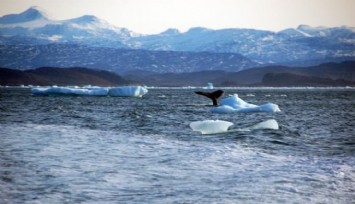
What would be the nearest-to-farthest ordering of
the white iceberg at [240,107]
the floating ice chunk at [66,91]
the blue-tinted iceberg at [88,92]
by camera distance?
the white iceberg at [240,107] < the blue-tinted iceberg at [88,92] < the floating ice chunk at [66,91]

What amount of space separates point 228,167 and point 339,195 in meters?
4.09

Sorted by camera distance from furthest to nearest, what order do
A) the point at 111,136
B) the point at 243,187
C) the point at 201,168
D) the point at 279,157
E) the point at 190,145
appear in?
the point at 111,136 → the point at 190,145 → the point at 279,157 → the point at 201,168 → the point at 243,187

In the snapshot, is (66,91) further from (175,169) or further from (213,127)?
(175,169)

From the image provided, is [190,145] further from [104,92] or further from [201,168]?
[104,92]

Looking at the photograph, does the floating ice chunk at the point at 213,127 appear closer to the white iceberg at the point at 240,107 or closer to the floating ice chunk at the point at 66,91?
the white iceberg at the point at 240,107

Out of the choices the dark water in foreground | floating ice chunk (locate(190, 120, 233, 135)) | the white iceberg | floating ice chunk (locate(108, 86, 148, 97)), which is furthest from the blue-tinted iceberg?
the dark water in foreground

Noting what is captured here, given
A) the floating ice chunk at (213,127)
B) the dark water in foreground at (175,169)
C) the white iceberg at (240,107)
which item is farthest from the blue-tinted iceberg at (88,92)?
the dark water in foreground at (175,169)

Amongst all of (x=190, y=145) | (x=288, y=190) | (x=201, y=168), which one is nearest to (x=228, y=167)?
(x=201, y=168)

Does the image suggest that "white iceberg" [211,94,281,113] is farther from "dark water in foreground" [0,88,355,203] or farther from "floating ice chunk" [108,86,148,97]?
"floating ice chunk" [108,86,148,97]

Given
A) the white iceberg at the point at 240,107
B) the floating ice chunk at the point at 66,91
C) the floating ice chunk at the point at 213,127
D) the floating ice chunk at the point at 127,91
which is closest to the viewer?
the floating ice chunk at the point at 213,127

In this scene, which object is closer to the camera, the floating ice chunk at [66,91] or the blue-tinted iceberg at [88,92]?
the blue-tinted iceberg at [88,92]

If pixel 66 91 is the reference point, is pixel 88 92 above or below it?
below

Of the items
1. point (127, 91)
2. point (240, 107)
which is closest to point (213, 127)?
point (240, 107)

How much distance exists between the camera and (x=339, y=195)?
10.2 metres
